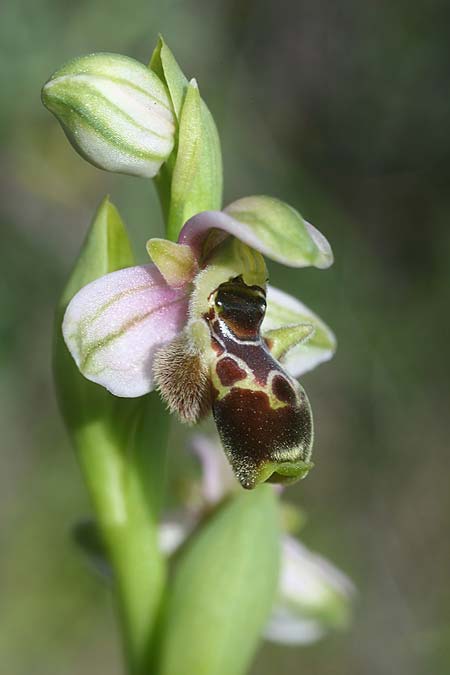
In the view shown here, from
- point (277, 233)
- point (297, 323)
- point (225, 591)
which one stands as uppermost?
point (277, 233)

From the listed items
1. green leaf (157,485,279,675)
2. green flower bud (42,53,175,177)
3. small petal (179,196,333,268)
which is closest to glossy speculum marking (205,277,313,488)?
small petal (179,196,333,268)

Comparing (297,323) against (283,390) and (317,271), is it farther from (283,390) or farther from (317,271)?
(317,271)

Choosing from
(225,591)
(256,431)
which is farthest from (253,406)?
(225,591)

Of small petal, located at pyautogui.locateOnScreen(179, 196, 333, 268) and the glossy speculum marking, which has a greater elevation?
small petal, located at pyautogui.locateOnScreen(179, 196, 333, 268)

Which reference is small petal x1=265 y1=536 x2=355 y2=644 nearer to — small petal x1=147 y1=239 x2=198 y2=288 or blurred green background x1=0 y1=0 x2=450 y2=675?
small petal x1=147 y1=239 x2=198 y2=288

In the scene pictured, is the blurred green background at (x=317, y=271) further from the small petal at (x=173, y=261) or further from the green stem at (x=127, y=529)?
the small petal at (x=173, y=261)

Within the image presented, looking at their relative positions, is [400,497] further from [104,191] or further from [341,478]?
[104,191]

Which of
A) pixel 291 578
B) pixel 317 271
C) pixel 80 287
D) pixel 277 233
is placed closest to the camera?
pixel 277 233
